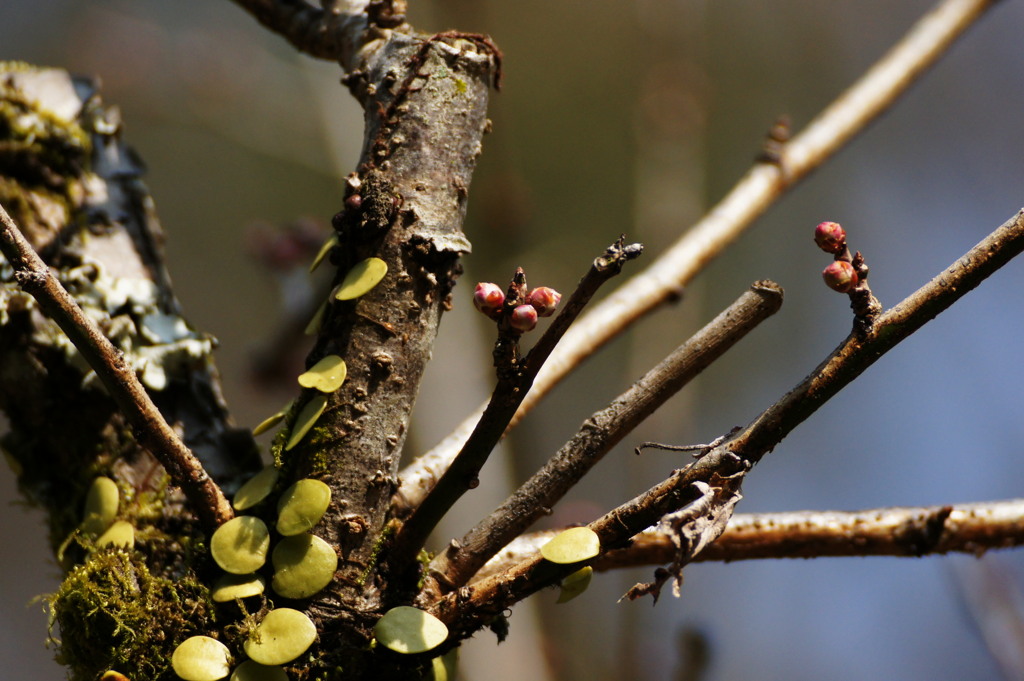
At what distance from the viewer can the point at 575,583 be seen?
2.65 ft

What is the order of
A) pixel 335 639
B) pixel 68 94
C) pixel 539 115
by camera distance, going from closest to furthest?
1. pixel 335 639
2. pixel 68 94
3. pixel 539 115

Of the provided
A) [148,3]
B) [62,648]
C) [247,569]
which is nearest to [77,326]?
[247,569]

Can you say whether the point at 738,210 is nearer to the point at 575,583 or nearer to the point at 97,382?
the point at 575,583

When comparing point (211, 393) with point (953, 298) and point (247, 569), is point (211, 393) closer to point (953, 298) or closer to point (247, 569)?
point (247, 569)

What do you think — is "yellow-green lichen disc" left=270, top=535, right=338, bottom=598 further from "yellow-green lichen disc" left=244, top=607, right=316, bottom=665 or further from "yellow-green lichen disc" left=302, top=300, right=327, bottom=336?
"yellow-green lichen disc" left=302, top=300, right=327, bottom=336

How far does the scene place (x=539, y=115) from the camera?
6066 millimetres

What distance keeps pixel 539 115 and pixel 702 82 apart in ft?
10.7

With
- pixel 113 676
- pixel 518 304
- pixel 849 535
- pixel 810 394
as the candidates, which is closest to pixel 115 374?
pixel 113 676

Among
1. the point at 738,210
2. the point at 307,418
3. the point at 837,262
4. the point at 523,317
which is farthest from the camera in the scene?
the point at 738,210

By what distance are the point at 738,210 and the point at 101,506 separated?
119 centimetres

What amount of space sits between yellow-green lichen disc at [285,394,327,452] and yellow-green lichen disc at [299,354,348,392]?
20 mm

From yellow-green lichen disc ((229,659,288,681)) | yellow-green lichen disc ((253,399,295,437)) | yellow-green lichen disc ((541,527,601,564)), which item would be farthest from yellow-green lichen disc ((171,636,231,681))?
yellow-green lichen disc ((541,527,601,564))

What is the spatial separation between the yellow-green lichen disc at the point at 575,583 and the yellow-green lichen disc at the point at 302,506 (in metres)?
0.27

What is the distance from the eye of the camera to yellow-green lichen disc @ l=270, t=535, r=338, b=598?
0.82 m
